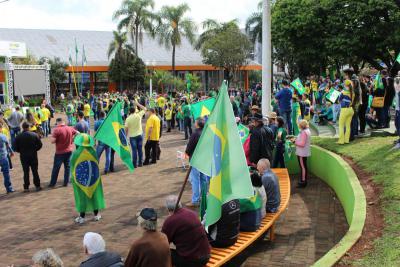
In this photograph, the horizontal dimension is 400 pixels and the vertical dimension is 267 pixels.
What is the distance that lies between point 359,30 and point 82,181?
78.1 feet

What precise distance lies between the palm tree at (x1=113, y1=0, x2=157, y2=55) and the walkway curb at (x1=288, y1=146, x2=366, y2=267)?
38.1 m

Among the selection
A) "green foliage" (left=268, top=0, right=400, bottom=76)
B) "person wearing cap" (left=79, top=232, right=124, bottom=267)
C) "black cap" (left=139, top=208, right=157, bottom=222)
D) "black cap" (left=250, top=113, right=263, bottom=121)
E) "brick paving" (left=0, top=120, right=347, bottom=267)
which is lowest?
"brick paving" (left=0, top=120, right=347, bottom=267)

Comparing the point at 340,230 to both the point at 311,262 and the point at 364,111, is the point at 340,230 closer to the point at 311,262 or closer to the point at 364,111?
the point at 311,262

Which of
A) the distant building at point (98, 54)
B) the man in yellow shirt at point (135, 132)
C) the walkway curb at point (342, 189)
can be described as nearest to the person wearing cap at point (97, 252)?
the walkway curb at point (342, 189)

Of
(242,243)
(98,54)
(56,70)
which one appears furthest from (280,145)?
(98,54)

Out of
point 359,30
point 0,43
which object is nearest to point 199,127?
point 359,30

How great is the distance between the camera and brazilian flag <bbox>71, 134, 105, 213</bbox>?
8578 mm

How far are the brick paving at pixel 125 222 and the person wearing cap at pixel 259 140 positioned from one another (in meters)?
1.12

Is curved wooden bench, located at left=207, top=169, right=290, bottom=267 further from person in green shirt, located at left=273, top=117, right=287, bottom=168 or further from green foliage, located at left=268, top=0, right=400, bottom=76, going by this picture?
green foliage, located at left=268, top=0, right=400, bottom=76

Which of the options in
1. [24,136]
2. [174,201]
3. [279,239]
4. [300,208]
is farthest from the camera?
[24,136]

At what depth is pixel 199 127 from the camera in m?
9.52

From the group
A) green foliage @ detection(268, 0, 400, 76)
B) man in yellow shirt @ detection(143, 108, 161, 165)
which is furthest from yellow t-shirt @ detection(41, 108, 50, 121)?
green foliage @ detection(268, 0, 400, 76)

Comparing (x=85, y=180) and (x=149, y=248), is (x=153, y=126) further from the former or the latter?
(x=149, y=248)

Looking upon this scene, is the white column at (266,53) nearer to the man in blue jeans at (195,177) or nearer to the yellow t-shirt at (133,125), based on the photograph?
the man in blue jeans at (195,177)
